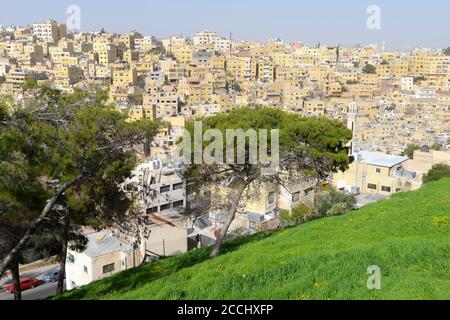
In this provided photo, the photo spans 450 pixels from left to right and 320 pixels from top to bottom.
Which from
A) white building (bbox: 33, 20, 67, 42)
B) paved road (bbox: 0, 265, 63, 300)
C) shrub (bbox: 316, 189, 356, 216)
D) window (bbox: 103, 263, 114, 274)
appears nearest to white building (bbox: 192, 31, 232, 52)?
white building (bbox: 33, 20, 67, 42)

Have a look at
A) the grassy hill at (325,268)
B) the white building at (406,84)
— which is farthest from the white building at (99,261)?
the white building at (406,84)

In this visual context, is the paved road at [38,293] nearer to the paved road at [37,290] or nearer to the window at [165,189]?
the paved road at [37,290]

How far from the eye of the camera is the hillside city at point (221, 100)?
63.7 feet

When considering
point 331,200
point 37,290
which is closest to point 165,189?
point 331,200

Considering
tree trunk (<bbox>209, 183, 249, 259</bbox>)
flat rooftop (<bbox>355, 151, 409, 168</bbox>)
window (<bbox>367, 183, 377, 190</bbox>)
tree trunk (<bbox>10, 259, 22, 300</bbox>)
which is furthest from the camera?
flat rooftop (<bbox>355, 151, 409, 168</bbox>)

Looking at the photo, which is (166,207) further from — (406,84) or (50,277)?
(406,84)

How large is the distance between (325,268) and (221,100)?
64.1m

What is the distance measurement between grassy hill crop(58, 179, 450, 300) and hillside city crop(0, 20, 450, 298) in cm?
365

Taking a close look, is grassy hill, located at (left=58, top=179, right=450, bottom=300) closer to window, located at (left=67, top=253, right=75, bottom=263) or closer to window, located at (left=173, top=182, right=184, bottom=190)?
window, located at (left=67, top=253, right=75, bottom=263)

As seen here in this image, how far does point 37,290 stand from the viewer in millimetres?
20938

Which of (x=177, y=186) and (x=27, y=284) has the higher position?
(x=177, y=186)

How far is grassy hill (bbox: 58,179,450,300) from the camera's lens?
634 cm

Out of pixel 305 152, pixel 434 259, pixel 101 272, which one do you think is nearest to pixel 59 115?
pixel 305 152

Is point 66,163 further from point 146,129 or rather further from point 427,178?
point 427,178
